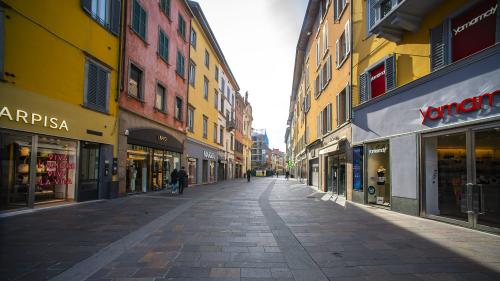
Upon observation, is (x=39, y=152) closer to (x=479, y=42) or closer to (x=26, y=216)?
(x=26, y=216)

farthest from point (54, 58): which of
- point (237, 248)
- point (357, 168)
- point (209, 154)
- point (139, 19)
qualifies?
point (209, 154)

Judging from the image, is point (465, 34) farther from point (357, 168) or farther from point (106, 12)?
point (106, 12)

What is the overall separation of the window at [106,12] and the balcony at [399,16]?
11.4m

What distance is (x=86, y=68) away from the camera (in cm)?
1318

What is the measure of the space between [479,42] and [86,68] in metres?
13.6

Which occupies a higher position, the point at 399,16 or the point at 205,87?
the point at 205,87

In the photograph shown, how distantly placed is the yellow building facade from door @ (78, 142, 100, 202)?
4 centimetres

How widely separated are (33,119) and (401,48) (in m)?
12.9

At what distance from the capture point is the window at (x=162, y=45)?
66.5 feet

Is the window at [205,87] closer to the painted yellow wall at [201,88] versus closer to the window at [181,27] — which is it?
the painted yellow wall at [201,88]

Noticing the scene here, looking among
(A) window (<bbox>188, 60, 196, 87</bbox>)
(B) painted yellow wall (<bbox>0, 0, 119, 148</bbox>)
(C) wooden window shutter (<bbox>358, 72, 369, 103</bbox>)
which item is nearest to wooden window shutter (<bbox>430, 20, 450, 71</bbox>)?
(C) wooden window shutter (<bbox>358, 72, 369, 103</bbox>)

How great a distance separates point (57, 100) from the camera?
451 inches

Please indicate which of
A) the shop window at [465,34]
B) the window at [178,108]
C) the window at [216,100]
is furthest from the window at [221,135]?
the shop window at [465,34]

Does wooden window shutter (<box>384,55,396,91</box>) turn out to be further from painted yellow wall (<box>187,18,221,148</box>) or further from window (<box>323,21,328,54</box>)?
painted yellow wall (<box>187,18,221,148</box>)
